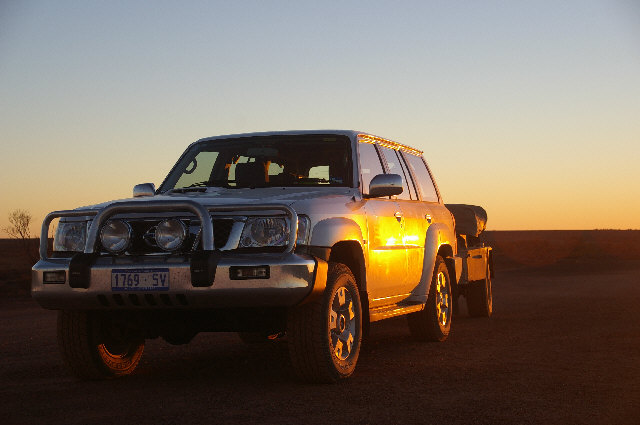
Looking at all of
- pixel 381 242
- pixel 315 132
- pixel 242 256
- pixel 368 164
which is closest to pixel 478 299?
pixel 368 164

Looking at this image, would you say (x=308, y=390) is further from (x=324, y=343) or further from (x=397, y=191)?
(x=397, y=191)

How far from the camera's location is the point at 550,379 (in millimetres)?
7523

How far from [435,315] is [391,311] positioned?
151 centimetres

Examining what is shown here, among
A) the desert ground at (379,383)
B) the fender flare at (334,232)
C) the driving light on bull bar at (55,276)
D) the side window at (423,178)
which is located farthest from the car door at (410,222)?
the driving light on bull bar at (55,276)

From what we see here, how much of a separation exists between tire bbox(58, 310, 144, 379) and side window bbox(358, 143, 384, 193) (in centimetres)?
244

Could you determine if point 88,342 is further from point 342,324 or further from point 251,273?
point 342,324

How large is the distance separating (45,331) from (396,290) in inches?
216

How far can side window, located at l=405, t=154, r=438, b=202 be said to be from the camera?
10.9 m

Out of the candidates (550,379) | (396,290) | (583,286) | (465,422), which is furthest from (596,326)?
(583,286)

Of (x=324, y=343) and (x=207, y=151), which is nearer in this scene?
(x=324, y=343)

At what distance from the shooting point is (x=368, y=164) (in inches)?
357

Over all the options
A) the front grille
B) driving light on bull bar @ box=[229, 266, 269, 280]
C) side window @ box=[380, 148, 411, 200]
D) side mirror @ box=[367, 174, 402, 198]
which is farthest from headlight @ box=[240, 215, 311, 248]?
side window @ box=[380, 148, 411, 200]

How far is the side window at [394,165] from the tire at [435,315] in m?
0.92

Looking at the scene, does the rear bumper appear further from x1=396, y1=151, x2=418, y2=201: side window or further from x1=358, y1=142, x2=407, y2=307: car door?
x1=396, y1=151, x2=418, y2=201: side window
